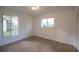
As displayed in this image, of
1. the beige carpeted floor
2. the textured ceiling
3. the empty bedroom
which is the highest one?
the textured ceiling

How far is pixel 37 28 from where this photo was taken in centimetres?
105

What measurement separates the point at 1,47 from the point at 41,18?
0.62 m

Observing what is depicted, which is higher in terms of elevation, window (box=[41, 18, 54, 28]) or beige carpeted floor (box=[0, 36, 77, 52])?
window (box=[41, 18, 54, 28])

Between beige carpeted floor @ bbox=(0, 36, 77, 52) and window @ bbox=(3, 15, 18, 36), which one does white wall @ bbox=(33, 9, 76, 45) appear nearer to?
beige carpeted floor @ bbox=(0, 36, 77, 52)

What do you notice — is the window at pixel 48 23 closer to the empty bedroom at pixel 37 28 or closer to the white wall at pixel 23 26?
the empty bedroom at pixel 37 28

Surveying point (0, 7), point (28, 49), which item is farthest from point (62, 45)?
point (0, 7)

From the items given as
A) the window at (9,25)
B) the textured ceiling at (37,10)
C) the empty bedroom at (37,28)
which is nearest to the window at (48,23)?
the empty bedroom at (37,28)

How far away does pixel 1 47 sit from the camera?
94 centimetres

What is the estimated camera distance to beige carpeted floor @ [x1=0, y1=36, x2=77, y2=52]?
3.17 feet

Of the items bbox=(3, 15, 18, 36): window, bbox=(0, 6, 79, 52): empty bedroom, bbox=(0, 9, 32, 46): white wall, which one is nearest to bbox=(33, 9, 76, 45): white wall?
bbox=(0, 6, 79, 52): empty bedroom

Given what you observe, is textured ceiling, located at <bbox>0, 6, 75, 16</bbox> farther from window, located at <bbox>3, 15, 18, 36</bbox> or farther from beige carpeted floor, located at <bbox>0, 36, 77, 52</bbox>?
beige carpeted floor, located at <bbox>0, 36, 77, 52</bbox>

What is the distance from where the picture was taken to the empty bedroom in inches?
36.7
